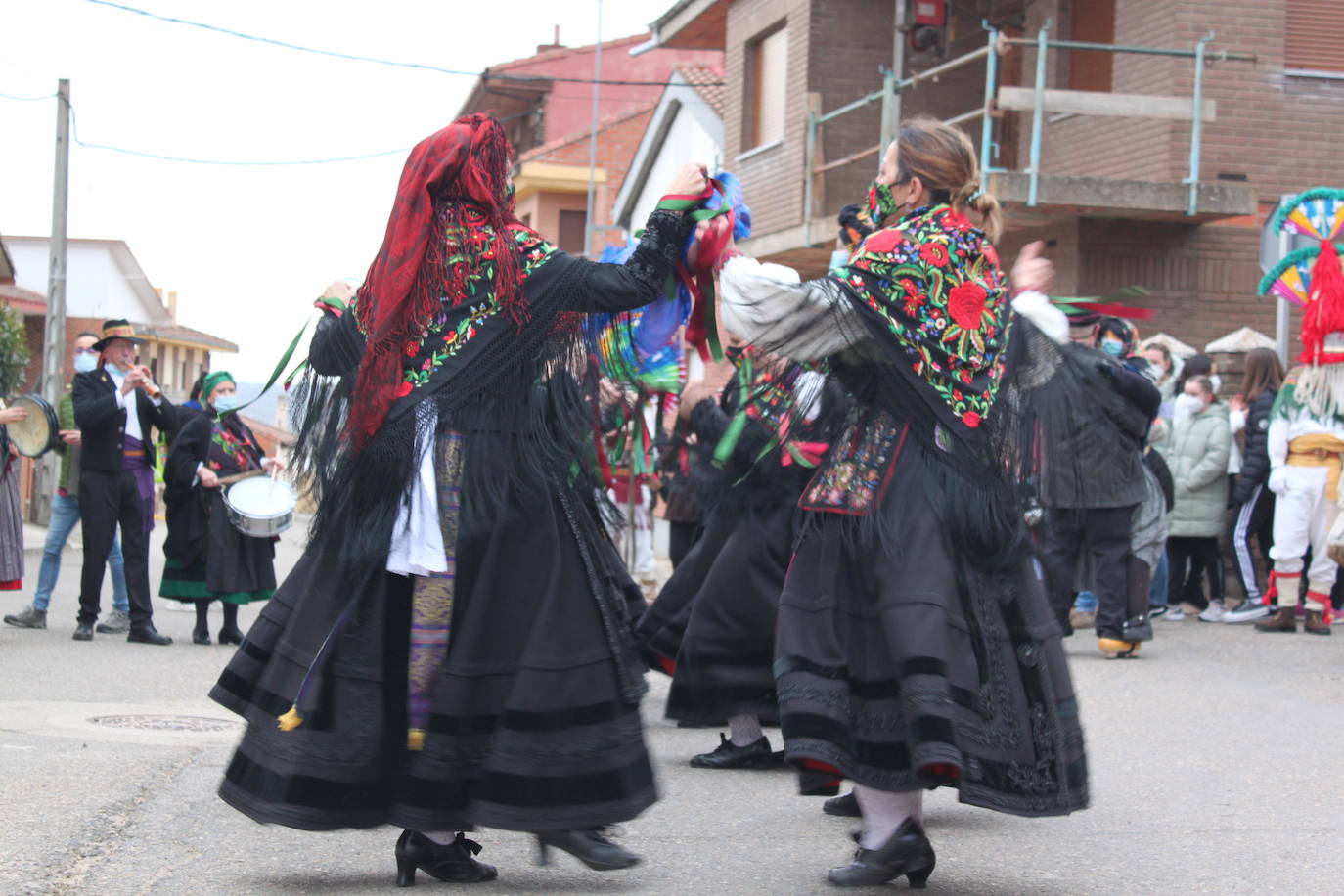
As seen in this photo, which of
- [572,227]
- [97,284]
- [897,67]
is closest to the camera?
[897,67]

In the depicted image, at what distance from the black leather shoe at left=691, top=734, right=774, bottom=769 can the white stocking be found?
2.04 metres

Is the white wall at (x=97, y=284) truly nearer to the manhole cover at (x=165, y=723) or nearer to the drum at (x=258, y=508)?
the drum at (x=258, y=508)

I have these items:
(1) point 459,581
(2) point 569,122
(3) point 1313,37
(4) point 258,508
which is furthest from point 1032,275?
(2) point 569,122

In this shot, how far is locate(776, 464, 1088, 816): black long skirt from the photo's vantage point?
4.15 m

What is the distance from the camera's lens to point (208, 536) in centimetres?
1062

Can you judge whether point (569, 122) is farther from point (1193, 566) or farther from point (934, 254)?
point (934, 254)

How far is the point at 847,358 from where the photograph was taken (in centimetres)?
446

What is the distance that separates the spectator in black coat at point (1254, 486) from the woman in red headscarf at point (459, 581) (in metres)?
8.18

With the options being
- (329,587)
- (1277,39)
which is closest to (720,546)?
(329,587)

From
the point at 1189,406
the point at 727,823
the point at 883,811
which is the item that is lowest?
the point at 727,823

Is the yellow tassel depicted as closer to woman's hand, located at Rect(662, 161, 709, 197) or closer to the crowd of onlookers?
woman's hand, located at Rect(662, 161, 709, 197)

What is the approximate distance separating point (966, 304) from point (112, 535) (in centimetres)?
742

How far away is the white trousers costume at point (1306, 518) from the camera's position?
11023mm

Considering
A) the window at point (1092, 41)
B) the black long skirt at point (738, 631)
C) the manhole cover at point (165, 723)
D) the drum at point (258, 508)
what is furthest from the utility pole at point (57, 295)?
the black long skirt at point (738, 631)
